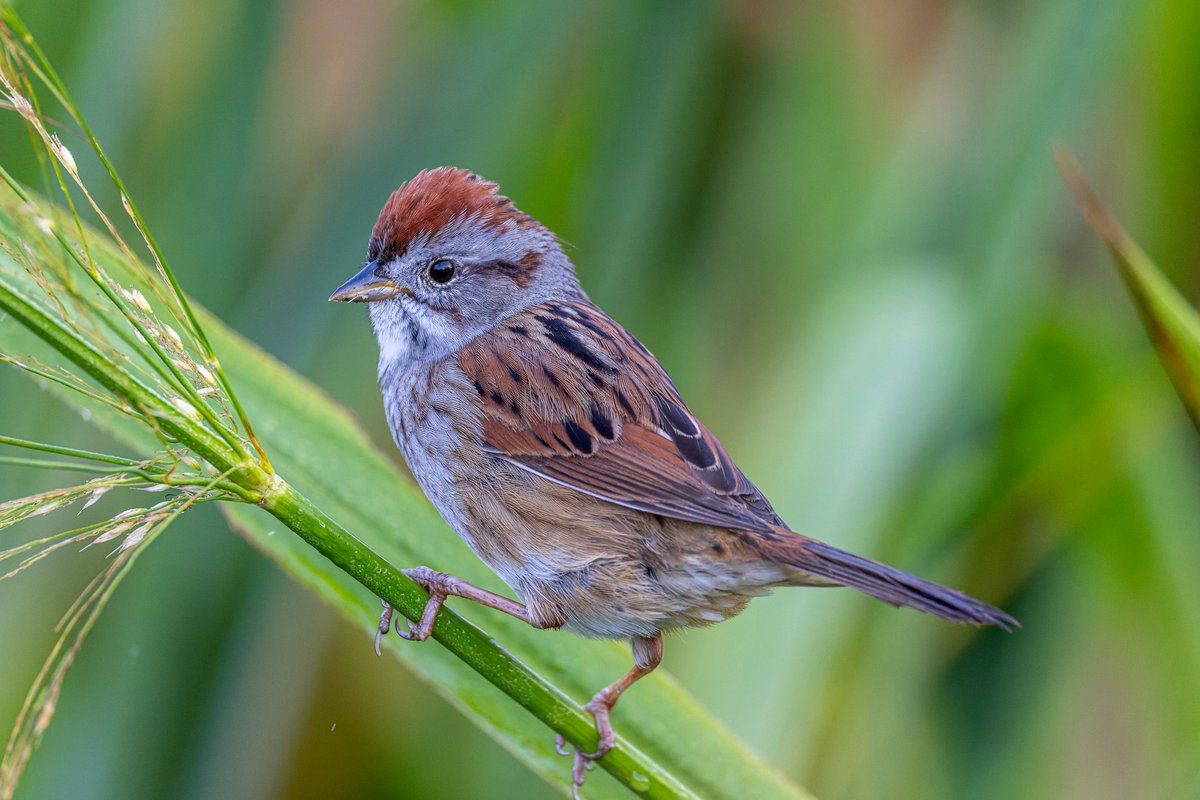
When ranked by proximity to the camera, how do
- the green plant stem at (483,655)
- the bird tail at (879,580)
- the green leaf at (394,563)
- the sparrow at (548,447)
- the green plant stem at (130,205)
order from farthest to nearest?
the sparrow at (548,447), the green leaf at (394,563), the bird tail at (879,580), the green plant stem at (483,655), the green plant stem at (130,205)

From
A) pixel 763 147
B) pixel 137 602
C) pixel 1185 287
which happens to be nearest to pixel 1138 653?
pixel 1185 287

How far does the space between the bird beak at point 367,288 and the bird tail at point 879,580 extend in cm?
78

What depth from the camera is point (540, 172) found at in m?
2.53

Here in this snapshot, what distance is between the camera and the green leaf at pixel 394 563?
5.24ft

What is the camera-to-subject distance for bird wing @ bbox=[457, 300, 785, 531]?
1.89 m

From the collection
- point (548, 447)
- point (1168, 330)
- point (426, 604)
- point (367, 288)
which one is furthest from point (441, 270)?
point (1168, 330)

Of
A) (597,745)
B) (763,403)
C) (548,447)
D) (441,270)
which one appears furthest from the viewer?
(763,403)

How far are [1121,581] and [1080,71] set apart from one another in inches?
40.6

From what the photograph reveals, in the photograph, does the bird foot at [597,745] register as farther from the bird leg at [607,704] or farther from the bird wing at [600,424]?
the bird wing at [600,424]

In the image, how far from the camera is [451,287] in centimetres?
217

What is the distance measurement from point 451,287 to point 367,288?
16 centimetres

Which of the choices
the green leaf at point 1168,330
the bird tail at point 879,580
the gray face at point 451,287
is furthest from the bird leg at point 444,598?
the green leaf at point 1168,330

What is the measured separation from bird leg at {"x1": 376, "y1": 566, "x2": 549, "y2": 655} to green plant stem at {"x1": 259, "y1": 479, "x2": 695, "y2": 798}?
70mm

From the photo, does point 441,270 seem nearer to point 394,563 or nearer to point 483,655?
point 394,563
